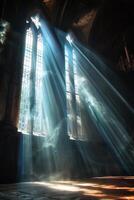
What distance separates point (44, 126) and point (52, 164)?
133 cm

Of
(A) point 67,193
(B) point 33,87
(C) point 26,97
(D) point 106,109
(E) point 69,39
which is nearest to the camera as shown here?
(A) point 67,193

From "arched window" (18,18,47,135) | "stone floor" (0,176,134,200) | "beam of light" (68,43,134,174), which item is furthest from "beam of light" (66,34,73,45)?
"stone floor" (0,176,134,200)

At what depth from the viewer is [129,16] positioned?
1130cm

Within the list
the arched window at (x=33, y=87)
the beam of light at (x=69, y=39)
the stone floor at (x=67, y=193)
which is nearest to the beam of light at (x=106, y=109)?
the beam of light at (x=69, y=39)

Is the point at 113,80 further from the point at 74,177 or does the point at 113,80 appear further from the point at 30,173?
the point at 30,173

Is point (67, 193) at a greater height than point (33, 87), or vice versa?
point (33, 87)

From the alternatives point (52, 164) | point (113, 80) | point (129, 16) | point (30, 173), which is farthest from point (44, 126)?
point (129, 16)

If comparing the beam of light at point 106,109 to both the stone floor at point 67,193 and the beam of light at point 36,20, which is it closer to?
the beam of light at point 36,20

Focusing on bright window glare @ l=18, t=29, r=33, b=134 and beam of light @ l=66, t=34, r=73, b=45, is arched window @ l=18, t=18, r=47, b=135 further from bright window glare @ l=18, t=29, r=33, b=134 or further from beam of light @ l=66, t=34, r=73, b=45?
beam of light @ l=66, t=34, r=73, b=45

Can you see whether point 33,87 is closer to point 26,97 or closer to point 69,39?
point 26,97

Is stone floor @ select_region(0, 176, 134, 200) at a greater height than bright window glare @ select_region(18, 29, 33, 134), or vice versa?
bright window glare @ select_region(18, 29, 33, 134)

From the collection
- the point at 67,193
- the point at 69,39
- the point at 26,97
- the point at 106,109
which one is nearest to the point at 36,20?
the point at 69,39

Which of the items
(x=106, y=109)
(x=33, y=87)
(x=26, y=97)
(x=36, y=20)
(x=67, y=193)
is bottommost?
(x=67, y=193)

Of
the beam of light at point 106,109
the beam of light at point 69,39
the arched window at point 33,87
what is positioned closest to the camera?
the arched window at point 33,87
